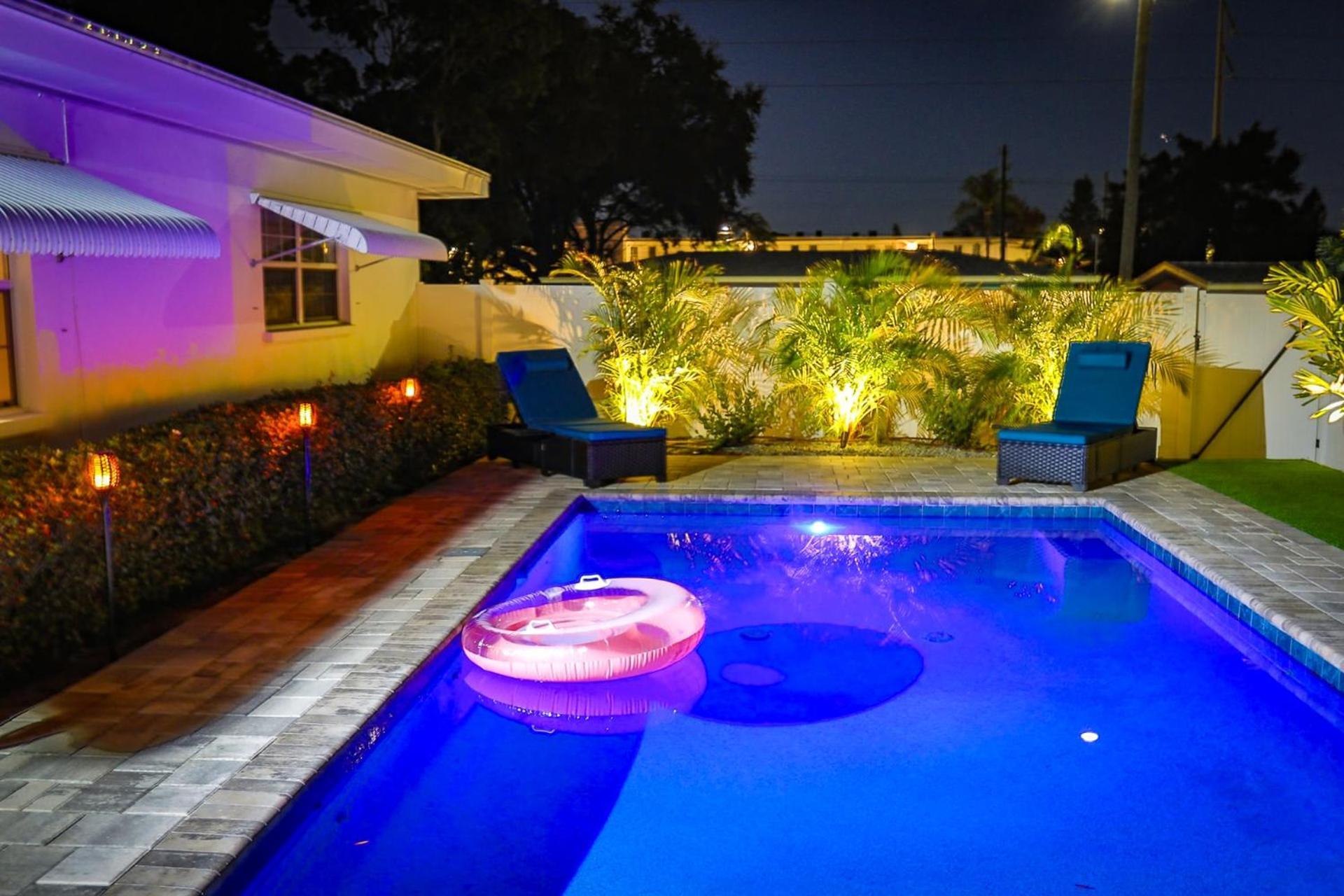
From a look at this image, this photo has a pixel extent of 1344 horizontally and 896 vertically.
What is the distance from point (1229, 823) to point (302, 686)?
13.9 feet

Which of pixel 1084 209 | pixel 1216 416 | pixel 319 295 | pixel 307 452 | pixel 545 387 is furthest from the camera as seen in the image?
pixel 1084 209

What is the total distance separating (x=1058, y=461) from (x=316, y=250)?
771 centimetres

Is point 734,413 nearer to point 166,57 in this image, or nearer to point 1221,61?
point 166,57

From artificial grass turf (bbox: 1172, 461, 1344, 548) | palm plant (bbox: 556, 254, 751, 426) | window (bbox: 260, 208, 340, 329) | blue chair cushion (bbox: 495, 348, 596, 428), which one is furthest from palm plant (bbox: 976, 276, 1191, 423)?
window (bbox: 260, 208, 340, 329)

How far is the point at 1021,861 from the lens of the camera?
4473mm

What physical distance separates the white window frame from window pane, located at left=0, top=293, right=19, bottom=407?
120 inches

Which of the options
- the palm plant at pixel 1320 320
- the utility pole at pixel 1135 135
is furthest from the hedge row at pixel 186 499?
the utility pole at pixel 1135 135

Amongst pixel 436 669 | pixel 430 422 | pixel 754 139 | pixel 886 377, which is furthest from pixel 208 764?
pixel 754 139

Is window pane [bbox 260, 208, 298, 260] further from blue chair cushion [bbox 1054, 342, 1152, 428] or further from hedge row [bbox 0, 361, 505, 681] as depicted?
blue chair cushion [bbox 1054, 342, 1152, 428]

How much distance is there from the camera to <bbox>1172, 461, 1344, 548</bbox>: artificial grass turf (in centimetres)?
913

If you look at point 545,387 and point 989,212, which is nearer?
point 545,387

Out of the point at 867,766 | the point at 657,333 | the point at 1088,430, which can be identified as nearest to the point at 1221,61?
the point at 1088,430

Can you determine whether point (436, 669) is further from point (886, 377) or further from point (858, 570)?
point (886, 377)

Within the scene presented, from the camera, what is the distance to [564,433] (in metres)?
11.1
